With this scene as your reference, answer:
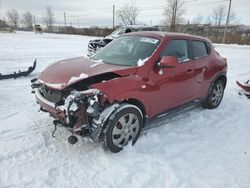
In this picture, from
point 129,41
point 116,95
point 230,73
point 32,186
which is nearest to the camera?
point 32,186

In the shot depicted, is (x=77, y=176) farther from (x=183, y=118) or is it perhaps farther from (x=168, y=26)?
(x=168, y=26)

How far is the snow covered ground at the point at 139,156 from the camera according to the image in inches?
129

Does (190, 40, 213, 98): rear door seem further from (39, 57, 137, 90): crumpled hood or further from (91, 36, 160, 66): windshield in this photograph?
(39, 57, 137, 90): crumpled hood

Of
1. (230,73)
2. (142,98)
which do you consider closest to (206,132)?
(142,98)

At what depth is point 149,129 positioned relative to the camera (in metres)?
4.71

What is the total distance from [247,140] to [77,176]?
9.87 ft

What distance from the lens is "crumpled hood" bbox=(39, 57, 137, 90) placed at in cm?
367

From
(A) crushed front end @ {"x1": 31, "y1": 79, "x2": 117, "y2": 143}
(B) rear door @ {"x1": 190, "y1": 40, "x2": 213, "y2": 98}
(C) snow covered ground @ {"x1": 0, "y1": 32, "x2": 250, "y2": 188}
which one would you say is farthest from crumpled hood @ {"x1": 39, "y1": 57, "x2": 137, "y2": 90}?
(B) rear door @ {"x1": 190, "y1": 40, "x2": 213, "y2": 98}

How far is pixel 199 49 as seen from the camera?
17.7 ft

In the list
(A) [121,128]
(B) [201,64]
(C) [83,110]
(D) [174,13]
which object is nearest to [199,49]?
(B) [201,64]

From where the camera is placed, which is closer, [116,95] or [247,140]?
[116,95]

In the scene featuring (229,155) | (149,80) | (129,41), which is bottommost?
(229,155)

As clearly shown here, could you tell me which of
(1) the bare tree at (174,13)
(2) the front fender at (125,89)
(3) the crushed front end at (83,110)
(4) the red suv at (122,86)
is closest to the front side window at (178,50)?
(4) the red suv at (122,86)

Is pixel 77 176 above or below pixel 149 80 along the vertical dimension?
below
